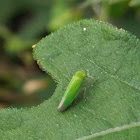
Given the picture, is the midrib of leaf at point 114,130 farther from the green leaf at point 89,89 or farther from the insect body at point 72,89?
the insect body at point 72,89

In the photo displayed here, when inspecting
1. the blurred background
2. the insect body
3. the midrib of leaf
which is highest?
the insect body

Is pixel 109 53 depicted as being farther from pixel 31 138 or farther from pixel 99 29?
pixel 31 138

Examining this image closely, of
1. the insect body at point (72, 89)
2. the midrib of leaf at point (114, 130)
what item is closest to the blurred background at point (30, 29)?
the insect body at point (72, 89)

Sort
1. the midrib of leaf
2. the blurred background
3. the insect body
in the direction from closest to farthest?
the midrib of leaf, the insect body, the blurred background

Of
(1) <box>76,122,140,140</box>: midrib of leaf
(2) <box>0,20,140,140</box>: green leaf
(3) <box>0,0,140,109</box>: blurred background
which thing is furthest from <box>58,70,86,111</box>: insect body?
(3) <box>0,0,140,109</box>: blurred background

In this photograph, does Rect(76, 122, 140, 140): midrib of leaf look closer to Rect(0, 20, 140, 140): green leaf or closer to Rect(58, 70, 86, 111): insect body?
Rect(0, 20, 140, 140): green leaf

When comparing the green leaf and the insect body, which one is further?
the insect body

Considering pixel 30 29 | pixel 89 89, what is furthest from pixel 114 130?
pixel 30 29
